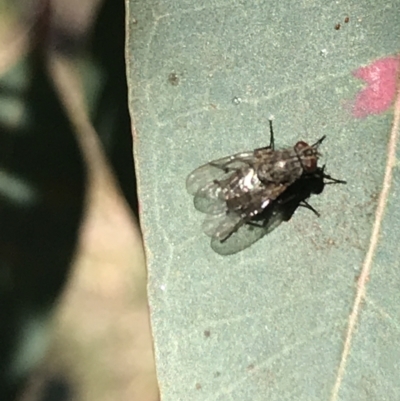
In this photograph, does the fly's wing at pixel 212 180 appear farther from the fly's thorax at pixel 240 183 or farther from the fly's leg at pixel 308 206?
the fly's leg at pixel 308 206

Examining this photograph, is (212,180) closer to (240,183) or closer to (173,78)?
(240,183)

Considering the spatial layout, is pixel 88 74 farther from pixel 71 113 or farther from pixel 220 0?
pixel 220 0

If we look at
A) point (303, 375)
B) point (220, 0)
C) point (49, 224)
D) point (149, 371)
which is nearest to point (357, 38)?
point (220, 0)

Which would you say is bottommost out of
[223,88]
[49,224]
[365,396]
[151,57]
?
[365,396]

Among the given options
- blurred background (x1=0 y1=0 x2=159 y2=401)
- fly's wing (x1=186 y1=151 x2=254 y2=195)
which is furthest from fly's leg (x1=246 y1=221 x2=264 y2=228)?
blurred background (x1=0 y1=0 x2=159 y2=401)

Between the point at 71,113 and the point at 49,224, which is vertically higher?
the point at 71,113

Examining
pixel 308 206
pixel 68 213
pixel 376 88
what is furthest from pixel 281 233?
pixel 68 213

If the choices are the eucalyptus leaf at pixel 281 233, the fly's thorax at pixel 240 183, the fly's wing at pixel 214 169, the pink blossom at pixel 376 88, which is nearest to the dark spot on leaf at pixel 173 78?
the eucalyptus leaf at pixel 281 233
